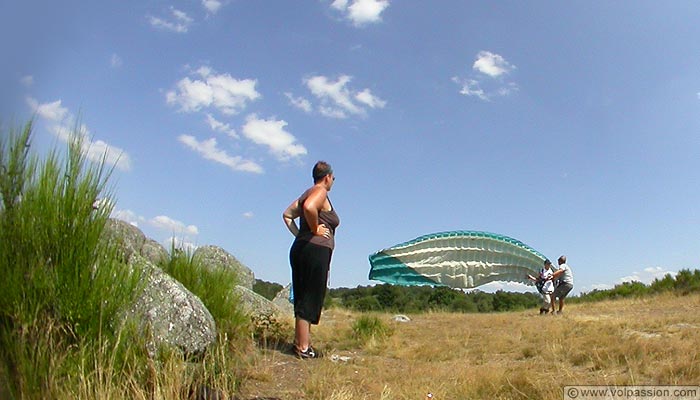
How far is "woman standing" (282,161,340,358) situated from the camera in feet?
17.3

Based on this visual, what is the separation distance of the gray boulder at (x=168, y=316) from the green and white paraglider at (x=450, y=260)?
16.7m

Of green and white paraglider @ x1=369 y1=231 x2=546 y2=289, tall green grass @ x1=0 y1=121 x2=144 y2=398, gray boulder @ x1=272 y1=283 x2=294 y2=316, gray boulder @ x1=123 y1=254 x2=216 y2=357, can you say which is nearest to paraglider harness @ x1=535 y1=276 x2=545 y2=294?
gray boulder @ x1=272 y1=283 x2=294 y2=316

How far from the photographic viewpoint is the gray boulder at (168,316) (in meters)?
3.47

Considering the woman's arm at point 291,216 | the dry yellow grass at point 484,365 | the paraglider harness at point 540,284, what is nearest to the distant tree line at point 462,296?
the paraglider harness at point 540,284

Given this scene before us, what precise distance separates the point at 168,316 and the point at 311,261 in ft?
5.46

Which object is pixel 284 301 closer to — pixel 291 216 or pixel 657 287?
pixel 291 216

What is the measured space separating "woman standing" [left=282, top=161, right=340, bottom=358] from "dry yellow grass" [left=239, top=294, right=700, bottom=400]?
32 cm

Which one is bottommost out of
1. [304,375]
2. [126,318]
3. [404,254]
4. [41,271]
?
[304,375]

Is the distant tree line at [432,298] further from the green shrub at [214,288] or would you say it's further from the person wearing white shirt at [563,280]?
the green shrub at [214,288]

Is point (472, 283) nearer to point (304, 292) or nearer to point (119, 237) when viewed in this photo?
point (304, 292)

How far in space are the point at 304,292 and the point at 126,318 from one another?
7.55ft

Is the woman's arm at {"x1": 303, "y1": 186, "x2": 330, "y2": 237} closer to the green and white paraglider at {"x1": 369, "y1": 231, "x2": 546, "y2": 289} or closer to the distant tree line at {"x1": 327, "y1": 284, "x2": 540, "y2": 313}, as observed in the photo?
the distant tree line at {"x1": 327, "y1": 284, "x2": 540, "y2": 313}

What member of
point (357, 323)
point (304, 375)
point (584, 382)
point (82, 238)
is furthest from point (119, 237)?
point (357, 323)

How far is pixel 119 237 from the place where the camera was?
3512 millimetres
